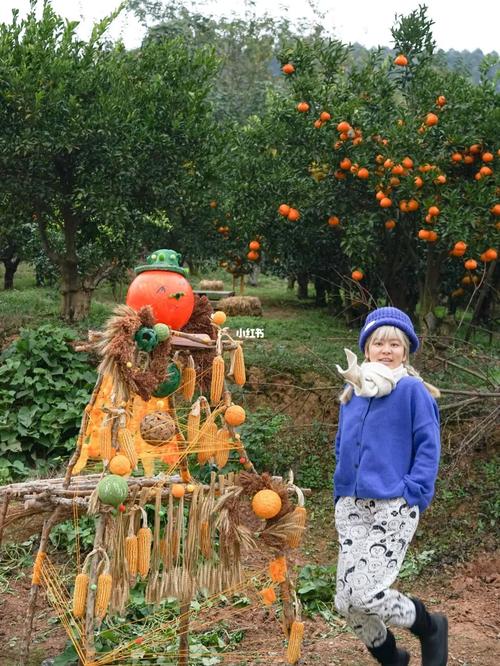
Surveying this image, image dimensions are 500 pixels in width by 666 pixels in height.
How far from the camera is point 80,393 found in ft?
22.8

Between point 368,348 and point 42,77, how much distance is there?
6.57 metres

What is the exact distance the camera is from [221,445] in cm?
369

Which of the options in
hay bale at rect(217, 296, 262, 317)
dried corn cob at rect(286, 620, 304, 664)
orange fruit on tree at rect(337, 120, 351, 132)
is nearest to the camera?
dried corn cob at rect(286, 620, 304, 664)

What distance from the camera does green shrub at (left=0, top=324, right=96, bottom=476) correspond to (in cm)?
657

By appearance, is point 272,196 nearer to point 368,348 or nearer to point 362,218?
point 362,218

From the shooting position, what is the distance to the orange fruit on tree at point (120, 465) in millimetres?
3143

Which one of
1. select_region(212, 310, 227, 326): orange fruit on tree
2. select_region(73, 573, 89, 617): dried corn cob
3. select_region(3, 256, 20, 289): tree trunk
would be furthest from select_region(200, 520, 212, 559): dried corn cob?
select_region(3, 256, 20, 289): tree trunk

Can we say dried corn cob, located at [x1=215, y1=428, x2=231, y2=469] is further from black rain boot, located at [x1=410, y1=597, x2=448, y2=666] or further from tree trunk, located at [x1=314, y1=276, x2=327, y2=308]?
tree trunk, located at [x1=314, y1=276, x2=327, y2=308]

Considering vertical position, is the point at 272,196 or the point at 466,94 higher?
the point at 466,94

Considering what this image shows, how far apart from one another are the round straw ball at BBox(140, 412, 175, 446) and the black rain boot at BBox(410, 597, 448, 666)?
49.2 inches

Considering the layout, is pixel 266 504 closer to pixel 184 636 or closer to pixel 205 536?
pixel 205 536

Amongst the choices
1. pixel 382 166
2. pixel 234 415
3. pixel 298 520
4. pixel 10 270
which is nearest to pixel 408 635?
pixel 298 520

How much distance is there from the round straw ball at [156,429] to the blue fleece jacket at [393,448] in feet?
2.89

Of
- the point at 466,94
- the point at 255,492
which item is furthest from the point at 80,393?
the point at 466,94
